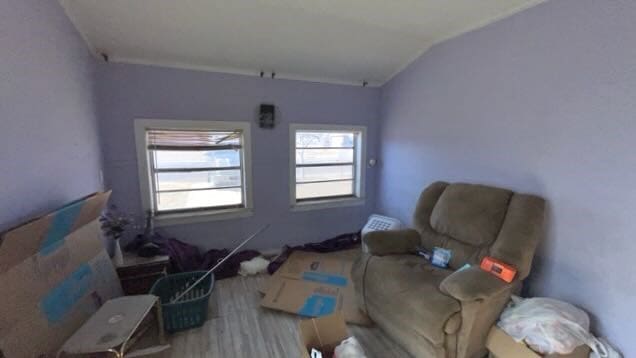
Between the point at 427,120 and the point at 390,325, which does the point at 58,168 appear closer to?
the point at 390,325

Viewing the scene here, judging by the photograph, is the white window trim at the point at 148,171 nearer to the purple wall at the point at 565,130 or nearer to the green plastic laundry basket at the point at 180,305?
the green plastic laundry basket at the point at 180,305

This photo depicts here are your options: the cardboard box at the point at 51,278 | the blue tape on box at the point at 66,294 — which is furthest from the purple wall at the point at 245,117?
the blue tape on box at the point at 66,294

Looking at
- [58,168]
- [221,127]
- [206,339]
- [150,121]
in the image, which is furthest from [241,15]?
[206,339]

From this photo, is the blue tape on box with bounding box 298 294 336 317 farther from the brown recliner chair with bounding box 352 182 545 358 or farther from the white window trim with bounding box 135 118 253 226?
the white window trim with bounding box 135 118 253 226

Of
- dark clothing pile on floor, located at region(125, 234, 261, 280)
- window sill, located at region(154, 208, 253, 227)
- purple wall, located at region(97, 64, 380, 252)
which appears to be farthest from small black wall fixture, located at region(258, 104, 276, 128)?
dark clothing pile on floor, located at region(125, 234, 261, 280)

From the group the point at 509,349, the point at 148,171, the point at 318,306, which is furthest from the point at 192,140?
the point at 509,349

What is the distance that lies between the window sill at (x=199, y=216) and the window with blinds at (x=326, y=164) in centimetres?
66

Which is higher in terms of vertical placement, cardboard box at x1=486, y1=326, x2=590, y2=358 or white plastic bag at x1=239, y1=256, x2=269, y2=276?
cardboard box at x1=486, y1=326, x2=590, y2=358

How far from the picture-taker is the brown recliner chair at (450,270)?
1.45 meters

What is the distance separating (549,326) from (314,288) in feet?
5.30

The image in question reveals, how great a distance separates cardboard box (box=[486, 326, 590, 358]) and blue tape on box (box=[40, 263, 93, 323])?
2.34 metres

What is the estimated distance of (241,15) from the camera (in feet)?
6.52

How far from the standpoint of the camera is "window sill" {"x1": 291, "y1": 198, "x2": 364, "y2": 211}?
324cm

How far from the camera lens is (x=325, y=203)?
3.36 metres
